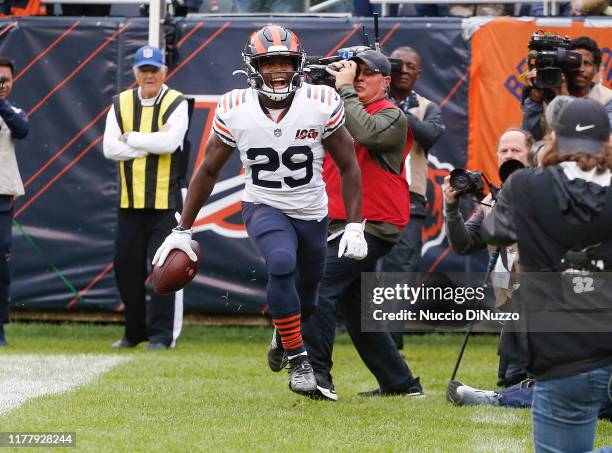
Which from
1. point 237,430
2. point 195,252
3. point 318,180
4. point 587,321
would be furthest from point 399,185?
point 587,321

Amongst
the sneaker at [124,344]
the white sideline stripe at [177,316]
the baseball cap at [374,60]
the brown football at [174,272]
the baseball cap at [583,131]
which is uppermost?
the baseball cap at [583,131]

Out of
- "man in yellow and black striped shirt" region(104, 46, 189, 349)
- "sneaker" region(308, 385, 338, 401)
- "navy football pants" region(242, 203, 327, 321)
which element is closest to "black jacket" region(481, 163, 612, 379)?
"navy football pants" region(242, 203, 327, 321)

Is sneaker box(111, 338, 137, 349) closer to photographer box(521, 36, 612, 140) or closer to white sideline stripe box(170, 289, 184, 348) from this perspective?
white sideline stripe box(170, 289, 184, 348)

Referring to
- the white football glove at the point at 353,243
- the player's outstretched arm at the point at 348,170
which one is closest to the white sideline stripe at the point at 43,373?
the white football glove at the point at 353,243

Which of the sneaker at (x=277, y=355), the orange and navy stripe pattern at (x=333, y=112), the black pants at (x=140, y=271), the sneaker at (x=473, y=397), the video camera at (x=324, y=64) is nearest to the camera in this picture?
the orange and navy stripe pattern at (x=333, y=112)

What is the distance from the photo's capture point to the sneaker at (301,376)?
17.8ft

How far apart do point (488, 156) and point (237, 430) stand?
430 centimetres

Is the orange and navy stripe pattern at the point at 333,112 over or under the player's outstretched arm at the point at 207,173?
over

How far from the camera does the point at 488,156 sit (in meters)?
8.77

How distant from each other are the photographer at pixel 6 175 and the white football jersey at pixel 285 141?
9.40ft

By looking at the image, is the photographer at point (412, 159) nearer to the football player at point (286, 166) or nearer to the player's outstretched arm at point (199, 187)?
the football player at point (286, 166)

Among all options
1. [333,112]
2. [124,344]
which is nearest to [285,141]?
[333,112]

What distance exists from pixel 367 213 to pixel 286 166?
2.07ft

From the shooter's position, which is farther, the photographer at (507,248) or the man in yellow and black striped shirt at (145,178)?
the man in yellow and black striped shirt at (145,178)
